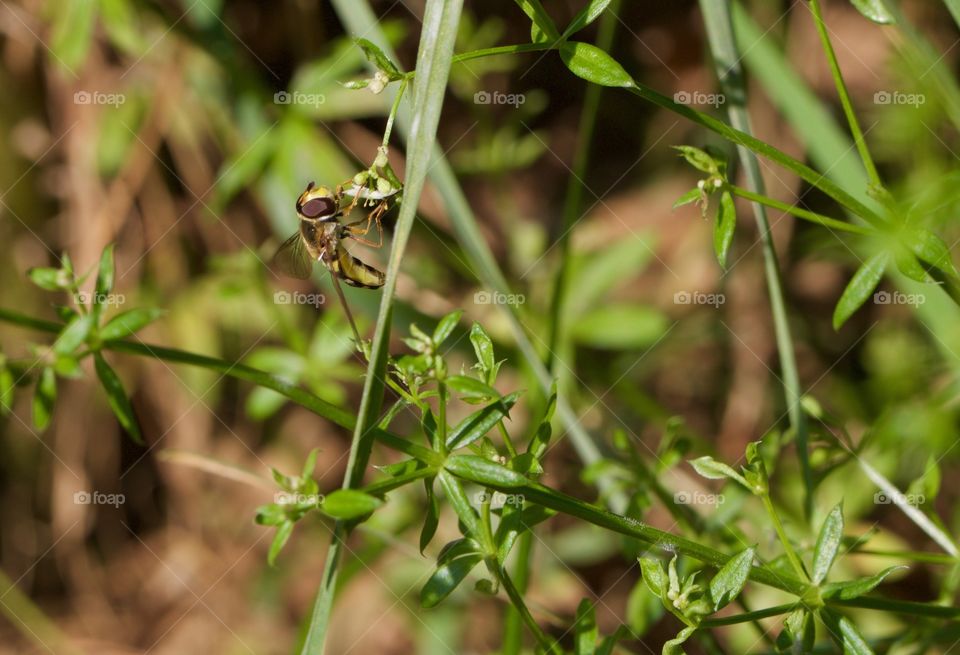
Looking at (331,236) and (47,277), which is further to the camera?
(331,236)

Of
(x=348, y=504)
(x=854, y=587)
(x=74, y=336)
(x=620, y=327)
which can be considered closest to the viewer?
(x=348, y=504)

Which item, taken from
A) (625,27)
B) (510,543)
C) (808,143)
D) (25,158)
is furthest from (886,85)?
(25,158)

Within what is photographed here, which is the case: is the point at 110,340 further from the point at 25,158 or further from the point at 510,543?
the point at 25,158

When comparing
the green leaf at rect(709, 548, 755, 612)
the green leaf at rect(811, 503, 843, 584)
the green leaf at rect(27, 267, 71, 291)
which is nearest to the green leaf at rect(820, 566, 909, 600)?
the green leaf at rect(811, 503, 843, 584)

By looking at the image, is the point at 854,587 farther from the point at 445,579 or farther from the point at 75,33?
the point at 75,33

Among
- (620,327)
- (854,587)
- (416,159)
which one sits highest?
(416,159)

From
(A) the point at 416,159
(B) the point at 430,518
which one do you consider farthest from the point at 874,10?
(B) the point at 430,518

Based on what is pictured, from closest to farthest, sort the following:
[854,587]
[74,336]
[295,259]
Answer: [854,587]
[74,336]
[295,259]
